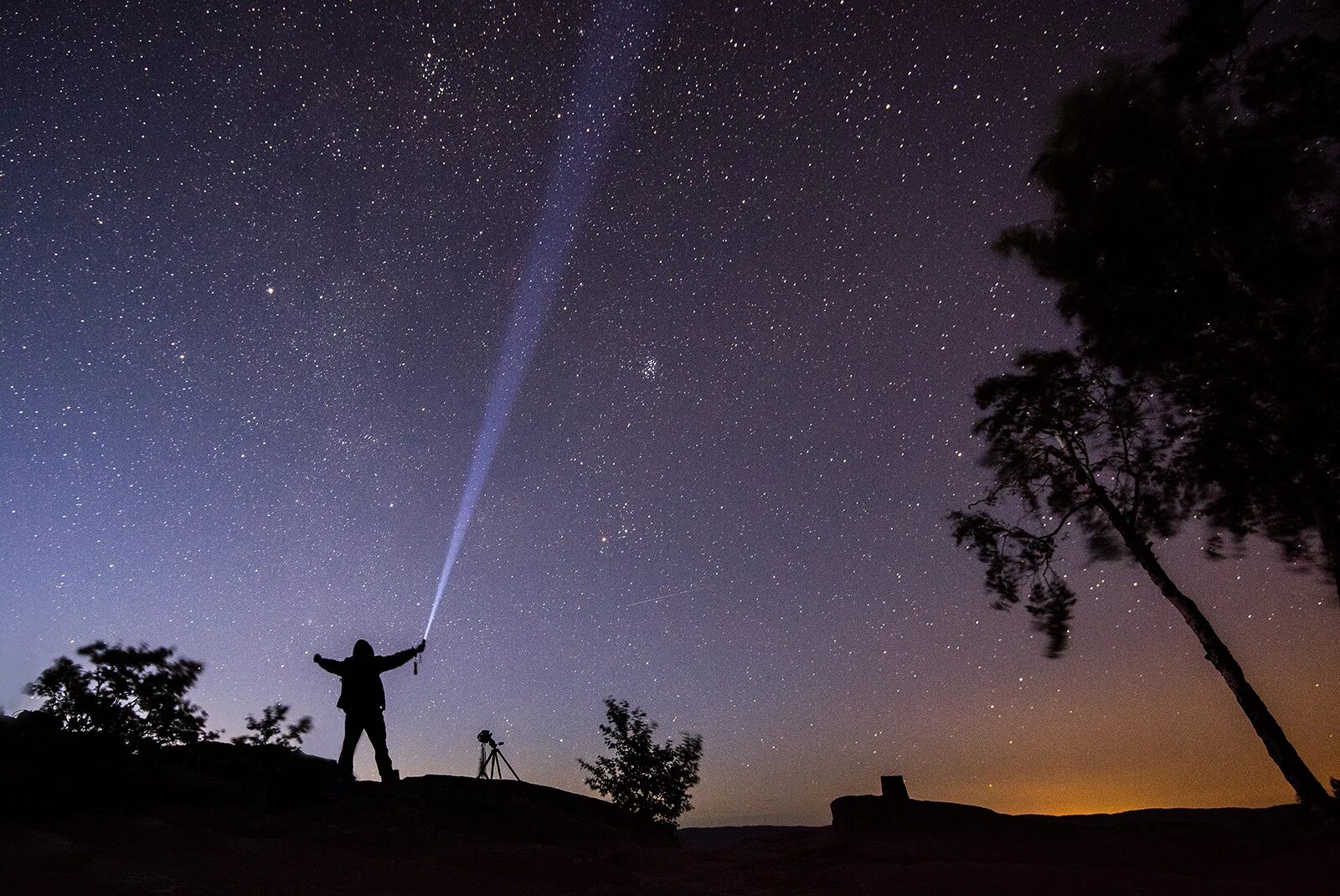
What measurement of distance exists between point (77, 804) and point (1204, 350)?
18217 millimetres

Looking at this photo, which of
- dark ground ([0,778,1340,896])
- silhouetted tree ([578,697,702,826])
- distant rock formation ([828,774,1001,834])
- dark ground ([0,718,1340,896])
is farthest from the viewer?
silhouetted tree ([578,697,702,826])

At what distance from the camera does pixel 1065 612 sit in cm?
1513

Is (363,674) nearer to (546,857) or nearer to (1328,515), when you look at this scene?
(546,857)

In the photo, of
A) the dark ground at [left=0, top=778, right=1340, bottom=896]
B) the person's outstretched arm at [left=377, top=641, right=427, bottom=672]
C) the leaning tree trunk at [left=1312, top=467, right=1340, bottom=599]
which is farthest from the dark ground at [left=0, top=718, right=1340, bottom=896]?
the leaning tree trunk at [left=1312, top=467, right=1340, bottom=599]

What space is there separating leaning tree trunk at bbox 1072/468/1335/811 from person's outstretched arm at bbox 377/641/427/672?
13.4 m

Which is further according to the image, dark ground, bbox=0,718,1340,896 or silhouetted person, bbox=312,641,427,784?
silhouetted person, bbox=312,641,427,784

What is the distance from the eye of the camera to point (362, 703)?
37.5ft

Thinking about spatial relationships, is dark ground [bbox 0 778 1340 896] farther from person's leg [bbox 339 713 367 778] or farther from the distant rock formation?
person's leg [bbox 339 713 367 778]

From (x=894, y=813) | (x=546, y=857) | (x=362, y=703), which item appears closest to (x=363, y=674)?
(x=362, y=703)

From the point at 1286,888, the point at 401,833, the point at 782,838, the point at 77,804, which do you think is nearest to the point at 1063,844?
the point at 1286,888

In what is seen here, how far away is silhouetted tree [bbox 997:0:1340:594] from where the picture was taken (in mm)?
11297

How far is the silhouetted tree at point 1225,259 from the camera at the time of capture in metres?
11.3

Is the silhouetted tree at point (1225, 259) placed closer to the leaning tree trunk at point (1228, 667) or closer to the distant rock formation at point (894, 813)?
the leaning tree trunk at point (1228, 667)

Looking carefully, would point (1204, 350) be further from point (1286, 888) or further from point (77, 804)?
point (77, 804)
